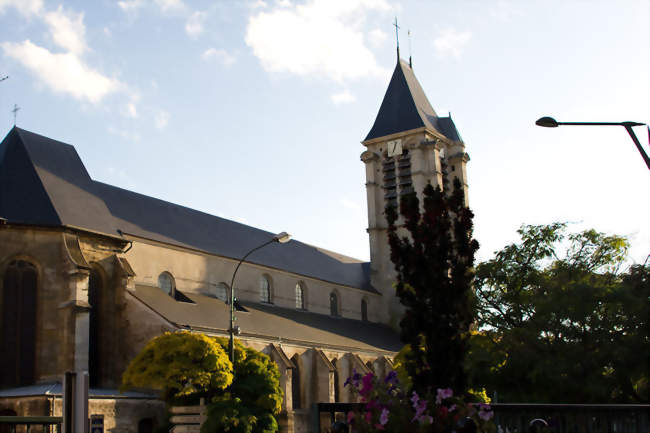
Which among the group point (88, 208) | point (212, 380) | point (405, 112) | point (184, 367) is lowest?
point (212, 380)

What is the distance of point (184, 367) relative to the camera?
89.5 ft

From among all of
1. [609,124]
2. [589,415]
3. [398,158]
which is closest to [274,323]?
[398,158]

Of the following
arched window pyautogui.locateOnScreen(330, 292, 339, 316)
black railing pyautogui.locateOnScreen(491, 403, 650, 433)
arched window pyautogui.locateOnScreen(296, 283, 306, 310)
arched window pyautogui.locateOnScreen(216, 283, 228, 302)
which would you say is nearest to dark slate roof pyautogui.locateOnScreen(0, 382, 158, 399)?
arched window pyautogui.locateOnScreen(216, 283, 228, 302)

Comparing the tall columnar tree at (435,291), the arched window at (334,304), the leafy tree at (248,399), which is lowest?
the leafy tree at (248,399)

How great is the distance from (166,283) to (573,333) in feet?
65.9

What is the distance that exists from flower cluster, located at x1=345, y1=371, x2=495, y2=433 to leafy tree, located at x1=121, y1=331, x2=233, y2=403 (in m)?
18.1

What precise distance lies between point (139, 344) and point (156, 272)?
18.6 ft

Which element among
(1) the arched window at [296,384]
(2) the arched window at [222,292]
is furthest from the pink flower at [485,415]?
(2) the arched window at [222,292]

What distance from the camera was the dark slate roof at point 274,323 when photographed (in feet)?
112

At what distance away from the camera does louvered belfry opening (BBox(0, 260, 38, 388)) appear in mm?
30562

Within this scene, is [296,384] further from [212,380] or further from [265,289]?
[212,380]

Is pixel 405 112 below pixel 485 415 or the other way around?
the other way around

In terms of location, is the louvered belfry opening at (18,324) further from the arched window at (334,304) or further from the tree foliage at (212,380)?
the arched window at (334,304)

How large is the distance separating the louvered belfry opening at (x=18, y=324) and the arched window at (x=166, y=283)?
7.41 metres
